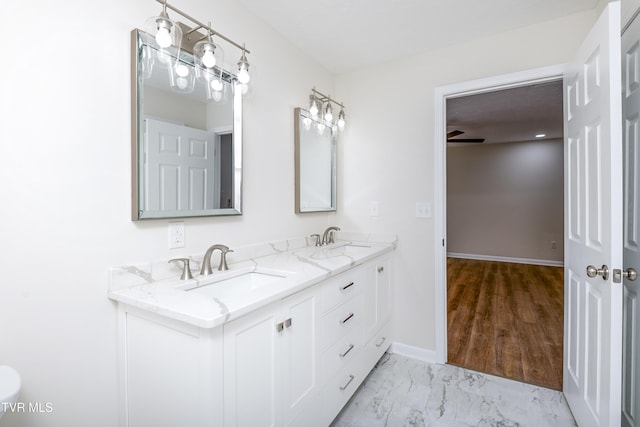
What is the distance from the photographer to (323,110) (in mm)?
2486

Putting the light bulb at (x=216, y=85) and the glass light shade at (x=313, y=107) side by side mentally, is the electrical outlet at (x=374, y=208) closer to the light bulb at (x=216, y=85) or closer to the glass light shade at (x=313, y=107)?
the glass light shade at (x=313, y=107)

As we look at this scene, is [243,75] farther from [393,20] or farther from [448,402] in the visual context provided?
[448,402]

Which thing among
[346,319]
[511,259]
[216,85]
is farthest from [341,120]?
[511,259]

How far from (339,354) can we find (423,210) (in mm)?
1229

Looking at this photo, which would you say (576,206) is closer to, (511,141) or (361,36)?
(361,36)

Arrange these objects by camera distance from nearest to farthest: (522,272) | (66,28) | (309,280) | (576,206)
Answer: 1. (66,28)
2. (309,280)
3. (576,206)
4. (522,272)

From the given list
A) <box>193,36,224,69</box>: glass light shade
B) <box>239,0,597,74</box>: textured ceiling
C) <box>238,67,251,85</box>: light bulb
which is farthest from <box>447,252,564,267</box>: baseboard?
<box>193,36,224,69</box>: glass light shade

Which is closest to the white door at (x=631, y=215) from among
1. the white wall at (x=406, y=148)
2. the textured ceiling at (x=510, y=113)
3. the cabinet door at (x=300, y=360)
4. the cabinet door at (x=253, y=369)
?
the white wall at (x=406, y=148)

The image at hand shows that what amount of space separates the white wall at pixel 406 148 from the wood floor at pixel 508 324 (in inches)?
18.6

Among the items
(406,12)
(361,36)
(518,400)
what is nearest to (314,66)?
(361,36)

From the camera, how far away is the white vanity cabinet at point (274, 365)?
1.02 m

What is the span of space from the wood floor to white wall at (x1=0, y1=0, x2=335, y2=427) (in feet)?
7.36

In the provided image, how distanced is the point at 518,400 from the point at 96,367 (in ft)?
7.21

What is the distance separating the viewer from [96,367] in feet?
3.84
